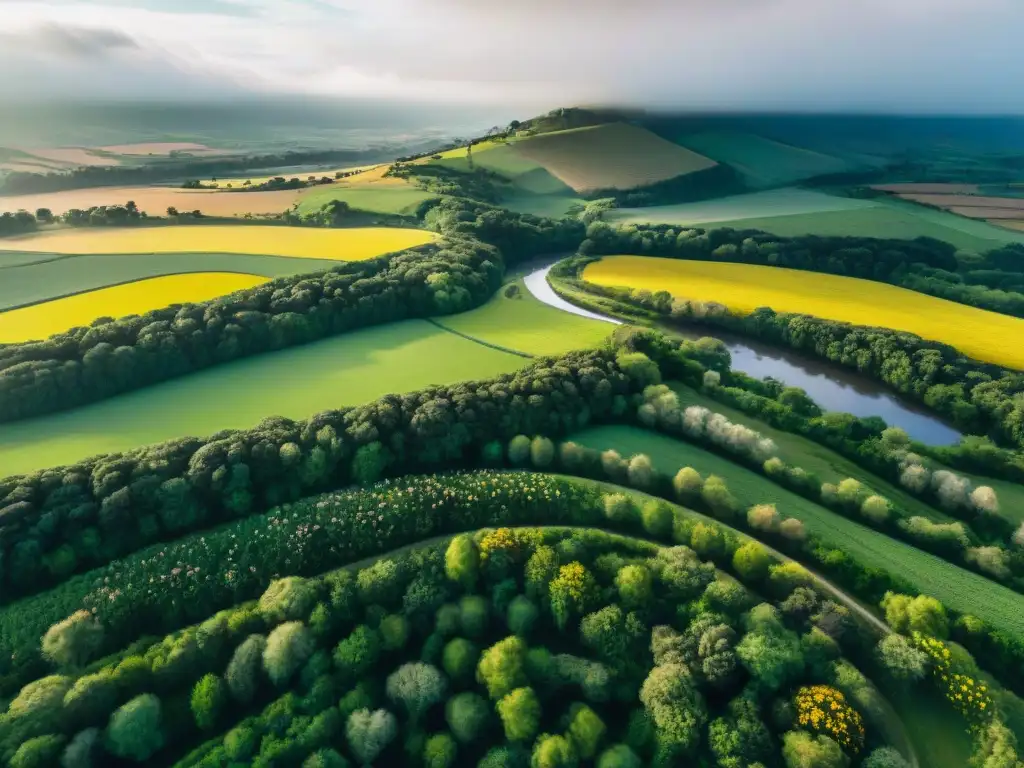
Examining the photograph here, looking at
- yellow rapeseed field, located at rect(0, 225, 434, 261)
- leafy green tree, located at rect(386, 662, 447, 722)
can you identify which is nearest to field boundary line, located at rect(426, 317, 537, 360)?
yellow rapeseed field, located at rect(0, 225, 434, 261)

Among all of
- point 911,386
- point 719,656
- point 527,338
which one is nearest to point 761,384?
point 911,386

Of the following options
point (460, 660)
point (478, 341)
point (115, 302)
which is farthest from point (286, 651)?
point (115, 302)

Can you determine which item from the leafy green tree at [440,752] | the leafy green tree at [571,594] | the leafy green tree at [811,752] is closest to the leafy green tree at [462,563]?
the leafy green tree at [571,594]

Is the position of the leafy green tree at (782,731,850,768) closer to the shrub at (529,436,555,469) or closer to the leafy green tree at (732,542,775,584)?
the leafy green tree at (732,542,775,584)

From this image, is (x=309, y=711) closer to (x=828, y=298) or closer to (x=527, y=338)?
(x=527, y=338)

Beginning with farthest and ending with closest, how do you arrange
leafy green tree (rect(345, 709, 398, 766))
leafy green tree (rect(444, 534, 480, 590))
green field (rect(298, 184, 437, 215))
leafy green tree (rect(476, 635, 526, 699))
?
green field (rect(298, 184, 437, 215)) < leafy green tree (rect(444, 534, 480, 590)) < leafy green tree (rect(476, 635, 526, 699)) < leafy green tree (rect(345, 709, 398, 766))

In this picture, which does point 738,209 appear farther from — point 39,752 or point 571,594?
point 39,752

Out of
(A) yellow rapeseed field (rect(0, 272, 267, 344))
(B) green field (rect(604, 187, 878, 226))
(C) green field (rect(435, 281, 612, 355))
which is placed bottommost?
(C) green field (rect(435, 281, 612, 355))
